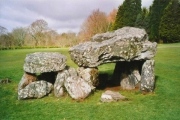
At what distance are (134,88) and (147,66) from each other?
5.78ft

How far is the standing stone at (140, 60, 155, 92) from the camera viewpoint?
15.9 m

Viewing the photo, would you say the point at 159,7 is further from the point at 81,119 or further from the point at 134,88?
the point at 81,119

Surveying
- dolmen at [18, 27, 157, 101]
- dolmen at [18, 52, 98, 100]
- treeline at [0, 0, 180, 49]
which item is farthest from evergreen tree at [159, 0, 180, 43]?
dolmen at [18, 52, 98, 100]

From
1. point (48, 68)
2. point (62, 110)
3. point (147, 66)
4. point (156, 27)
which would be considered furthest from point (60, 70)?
point (156, 27)

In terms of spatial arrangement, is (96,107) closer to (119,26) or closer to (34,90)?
(34,90)

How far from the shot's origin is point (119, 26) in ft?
204

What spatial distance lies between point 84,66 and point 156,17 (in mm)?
45548

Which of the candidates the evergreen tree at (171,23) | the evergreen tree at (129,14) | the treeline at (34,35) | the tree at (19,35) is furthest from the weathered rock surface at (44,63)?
the tree at (19,35)

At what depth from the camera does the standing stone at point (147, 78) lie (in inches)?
626

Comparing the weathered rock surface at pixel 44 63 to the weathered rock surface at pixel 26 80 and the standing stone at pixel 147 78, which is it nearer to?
the weathered rock surface at pixel 26 80

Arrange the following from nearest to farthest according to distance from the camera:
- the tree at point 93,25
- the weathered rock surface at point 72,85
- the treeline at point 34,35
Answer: the weathered rock surface at point 72,85 < the tree at point 93,25 < the treeline at point 34,35

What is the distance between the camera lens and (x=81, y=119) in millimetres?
12164

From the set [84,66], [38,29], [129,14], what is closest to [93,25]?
[129,14]

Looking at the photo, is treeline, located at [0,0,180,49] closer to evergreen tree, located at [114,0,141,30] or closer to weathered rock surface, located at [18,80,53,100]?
evergreen tree, located at [114,0,141,30]
